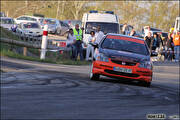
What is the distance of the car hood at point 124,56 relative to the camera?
1429cm

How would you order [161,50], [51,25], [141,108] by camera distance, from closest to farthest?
[141,108] < [161,50] < [51,25]

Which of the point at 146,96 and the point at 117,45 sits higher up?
the point at 117,45

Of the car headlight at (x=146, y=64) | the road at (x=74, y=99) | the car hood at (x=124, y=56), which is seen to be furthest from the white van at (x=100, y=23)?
the road at (x=74, y=99)

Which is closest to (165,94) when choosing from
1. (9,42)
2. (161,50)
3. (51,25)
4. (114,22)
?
(9,42)

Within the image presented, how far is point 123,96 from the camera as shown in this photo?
437 inches

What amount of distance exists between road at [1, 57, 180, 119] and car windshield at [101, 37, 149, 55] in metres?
1.86

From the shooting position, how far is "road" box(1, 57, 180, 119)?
26.8 feet

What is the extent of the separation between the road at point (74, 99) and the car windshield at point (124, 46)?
6.11 ft

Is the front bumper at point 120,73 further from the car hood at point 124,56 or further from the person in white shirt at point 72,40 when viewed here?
the person in white shirt at point 72,40

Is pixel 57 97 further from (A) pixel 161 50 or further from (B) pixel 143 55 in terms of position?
(A) pixel 161 50

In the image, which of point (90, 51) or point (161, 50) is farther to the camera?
point (161, 50)

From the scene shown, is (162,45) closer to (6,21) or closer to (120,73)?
(6,21)

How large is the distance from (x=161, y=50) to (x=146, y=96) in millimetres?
20350

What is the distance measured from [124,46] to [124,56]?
1.14 metres
